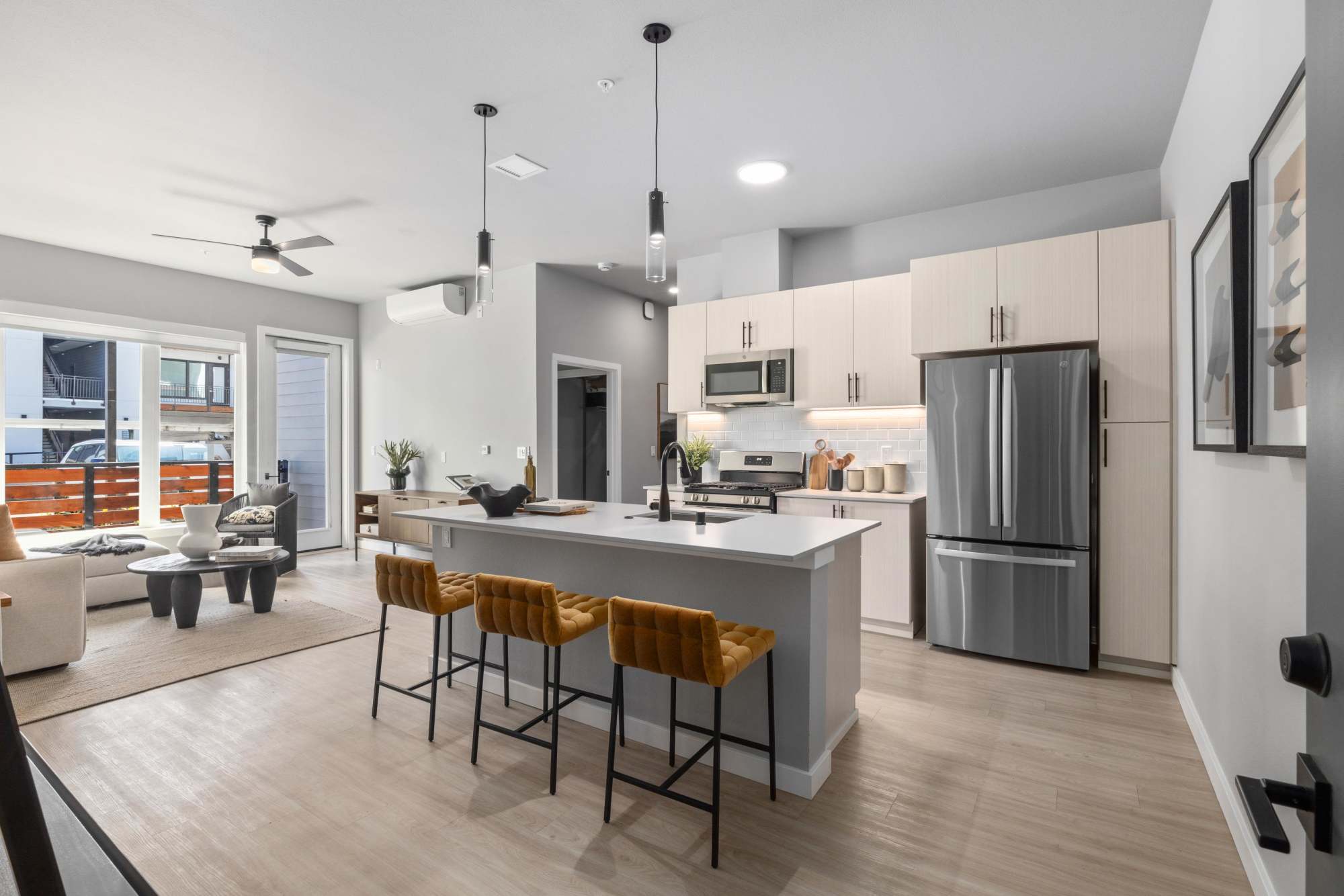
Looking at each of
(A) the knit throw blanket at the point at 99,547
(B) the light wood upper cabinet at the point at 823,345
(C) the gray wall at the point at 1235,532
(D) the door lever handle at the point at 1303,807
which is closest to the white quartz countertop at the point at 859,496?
(B) the light wood upper cabinet at the point at 823,345

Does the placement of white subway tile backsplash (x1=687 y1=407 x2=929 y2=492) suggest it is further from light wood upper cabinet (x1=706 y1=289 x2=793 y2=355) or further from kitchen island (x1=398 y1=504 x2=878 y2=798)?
kitchen island (x1=398 y1=504 x2=878 y2=798)

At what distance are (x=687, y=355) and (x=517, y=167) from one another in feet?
6.47

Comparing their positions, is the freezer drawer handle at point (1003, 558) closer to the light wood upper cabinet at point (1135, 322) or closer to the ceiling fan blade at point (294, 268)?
the light wood upper cabinet at point (1135, 322)

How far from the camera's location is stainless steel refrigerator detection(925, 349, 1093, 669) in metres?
3.43

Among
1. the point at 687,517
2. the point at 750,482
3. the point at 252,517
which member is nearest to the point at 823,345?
the point at 750,482

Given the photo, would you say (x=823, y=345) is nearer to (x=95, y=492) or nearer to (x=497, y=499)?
(x=497, y=499)

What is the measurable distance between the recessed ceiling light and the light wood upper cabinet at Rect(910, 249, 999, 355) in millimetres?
980

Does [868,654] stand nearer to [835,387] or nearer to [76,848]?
[835,387]

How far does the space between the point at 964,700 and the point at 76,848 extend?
3331 millimetres

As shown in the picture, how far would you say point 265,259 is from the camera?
4496 millimetres

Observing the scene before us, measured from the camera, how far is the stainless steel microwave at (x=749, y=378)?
4.72 m

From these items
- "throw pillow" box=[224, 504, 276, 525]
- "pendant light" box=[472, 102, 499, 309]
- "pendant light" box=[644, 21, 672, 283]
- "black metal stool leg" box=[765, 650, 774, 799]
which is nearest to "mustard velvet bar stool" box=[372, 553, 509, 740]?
"black metal stool leg" box=[765, 650, 774, 799]

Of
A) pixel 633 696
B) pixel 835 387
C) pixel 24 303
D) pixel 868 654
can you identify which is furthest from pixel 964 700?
pixel 24 303

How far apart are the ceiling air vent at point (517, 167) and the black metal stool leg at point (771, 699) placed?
2953 mm
